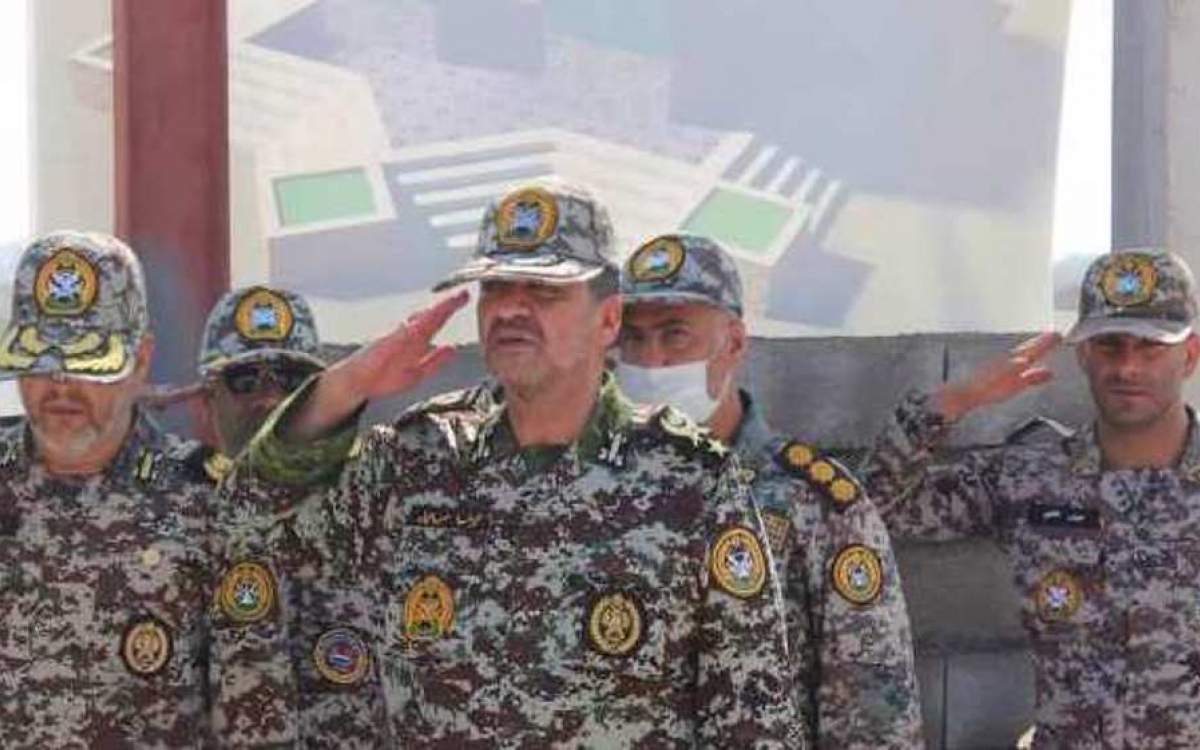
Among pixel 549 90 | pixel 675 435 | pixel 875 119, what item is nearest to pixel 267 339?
pixel 675 435

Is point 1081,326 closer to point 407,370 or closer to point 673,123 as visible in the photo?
point 407,370

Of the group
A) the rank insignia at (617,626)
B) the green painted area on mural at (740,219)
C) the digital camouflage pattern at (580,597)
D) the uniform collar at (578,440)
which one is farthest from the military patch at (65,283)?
the green painted area on mural at (740,219)

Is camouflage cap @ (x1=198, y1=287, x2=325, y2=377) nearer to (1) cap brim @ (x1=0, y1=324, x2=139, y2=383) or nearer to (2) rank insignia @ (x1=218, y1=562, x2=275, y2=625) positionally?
(1) cap brim @ (x1=0, y1=324, x2=139, y2=383)

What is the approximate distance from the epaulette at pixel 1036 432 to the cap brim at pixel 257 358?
186cm

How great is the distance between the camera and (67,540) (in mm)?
3363

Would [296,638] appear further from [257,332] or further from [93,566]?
[257,332]

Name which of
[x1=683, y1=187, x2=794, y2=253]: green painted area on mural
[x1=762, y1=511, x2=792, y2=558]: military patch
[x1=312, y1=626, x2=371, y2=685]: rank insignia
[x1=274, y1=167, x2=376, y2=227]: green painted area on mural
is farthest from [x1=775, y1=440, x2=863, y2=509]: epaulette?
[x1=683, y1=187, x2=794, y2=253]: green painted area on mural

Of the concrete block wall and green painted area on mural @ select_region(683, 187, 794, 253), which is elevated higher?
green painted area on mural @ select_region(683, 187, 794, 253)

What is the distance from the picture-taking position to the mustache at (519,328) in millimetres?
2865

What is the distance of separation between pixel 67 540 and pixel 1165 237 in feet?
14.3

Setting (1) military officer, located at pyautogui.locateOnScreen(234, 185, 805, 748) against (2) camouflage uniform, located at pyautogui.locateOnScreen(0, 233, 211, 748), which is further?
(2) camouflage uniform, located at pyautogui.locateOnScreen(0, 233, 211, 748)

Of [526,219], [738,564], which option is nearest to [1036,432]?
[738,564]

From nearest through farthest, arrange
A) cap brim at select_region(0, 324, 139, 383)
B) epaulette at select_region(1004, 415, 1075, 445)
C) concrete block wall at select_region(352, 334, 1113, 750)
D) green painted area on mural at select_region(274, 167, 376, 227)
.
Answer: cap brim at select_region(0, 324, 139, 383) < epaulette at select_region(1004, 415, 1075, 445) < concrete block wall at select_region(352, 334, 1113, 750) < green painted area on mural at select_region(274, 167, 376, 227)

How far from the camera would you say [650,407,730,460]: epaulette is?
2.97 metres
